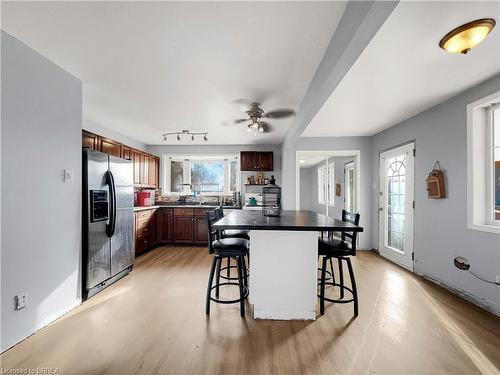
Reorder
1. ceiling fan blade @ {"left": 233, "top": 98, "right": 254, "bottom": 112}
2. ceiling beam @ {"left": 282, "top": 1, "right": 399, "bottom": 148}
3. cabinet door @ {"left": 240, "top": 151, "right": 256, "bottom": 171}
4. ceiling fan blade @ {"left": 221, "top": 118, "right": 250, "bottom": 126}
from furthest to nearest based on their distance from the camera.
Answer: cabinet door @ {"left": 240, "top": 151, "right": 256, "bottom": 171}
ceiling fan blade @ {"left": 221, "top": 118, "right": 250, "bottom": 126}
ceiling fan blade @ {"left": 233, "top": 98, "right": 254, "bottom": 112}
ceiling beam @ {"left": 282, "top": 1, "right": 399, "bottom": 148}

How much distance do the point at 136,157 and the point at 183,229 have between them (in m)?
1.79

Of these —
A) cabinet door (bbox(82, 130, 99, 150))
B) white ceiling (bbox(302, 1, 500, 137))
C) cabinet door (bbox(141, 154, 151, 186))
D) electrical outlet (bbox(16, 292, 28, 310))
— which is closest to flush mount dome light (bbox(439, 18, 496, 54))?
white ceiling (bbox(302, 1, 500, 137))

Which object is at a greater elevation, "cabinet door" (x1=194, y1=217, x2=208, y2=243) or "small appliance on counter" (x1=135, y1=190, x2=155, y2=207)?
"small appliance on counter" (x1=135, y1=190, x2=155, y2=207)

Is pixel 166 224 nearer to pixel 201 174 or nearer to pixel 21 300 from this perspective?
pixel 201 174

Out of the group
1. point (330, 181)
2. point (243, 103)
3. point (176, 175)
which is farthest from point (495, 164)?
point (176, 175)

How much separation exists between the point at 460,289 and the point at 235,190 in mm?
4462

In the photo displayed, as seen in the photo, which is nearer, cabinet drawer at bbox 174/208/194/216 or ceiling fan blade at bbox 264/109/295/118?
ceiling fan blade at bbox 264/109/295/118

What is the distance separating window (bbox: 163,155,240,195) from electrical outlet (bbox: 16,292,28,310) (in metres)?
4.16

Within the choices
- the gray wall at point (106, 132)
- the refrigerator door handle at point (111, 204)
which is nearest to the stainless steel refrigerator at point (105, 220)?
the refrigerator door handle at point (111, 204)

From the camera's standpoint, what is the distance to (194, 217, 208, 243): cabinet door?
510 cm

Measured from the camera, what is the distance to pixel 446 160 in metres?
2.90

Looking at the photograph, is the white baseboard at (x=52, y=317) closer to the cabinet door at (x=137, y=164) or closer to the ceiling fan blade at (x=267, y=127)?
the cabinet door at (x=137, y=164)

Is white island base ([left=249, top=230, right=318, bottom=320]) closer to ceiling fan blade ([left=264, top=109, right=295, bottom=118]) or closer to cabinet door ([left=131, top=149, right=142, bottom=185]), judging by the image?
ceiling fan blade ([left=264, top=109, right=295, bottom=118])

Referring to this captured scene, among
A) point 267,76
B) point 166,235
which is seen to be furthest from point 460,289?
point 166,235
